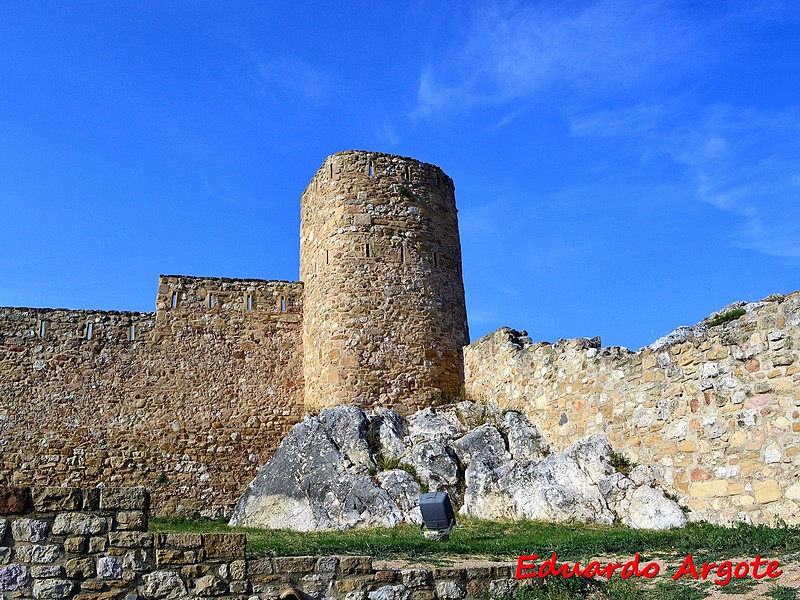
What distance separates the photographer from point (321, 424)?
15234mm

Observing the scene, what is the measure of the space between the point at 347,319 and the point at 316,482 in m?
3.41

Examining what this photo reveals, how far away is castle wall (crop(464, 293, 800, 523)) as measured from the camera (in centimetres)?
909

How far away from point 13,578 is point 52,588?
292 mm

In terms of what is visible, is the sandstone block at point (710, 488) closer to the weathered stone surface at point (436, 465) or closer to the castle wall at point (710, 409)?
the castle wall at point (710, 409)

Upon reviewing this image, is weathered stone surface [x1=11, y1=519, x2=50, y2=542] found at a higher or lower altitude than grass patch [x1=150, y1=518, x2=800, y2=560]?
higher

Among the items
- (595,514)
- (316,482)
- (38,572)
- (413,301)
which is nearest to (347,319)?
(413,301)

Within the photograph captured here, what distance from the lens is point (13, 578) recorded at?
6.02 meters

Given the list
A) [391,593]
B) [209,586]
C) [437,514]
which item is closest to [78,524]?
[209,586]

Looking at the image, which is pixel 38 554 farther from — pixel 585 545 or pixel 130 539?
pixel 585 545

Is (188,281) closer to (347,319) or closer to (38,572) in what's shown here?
(347,319)

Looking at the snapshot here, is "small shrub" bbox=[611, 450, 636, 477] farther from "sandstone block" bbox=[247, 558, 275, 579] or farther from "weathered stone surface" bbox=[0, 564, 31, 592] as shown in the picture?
"weathered stone surface" bbox=[0, 564, 31, 592]

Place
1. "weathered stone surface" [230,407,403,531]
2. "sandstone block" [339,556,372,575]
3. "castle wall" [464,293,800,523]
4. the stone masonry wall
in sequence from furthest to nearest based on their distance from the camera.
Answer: "weathered stone surface" [230,407,403,531] → "castle wall" [464,293,800,523] → "sandstone block" [339,556,372,575] → the stone masonry wall

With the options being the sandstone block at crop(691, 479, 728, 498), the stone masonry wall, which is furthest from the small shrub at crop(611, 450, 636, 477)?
the stone masonry wall

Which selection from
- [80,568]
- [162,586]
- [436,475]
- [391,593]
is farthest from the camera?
[436,475]
